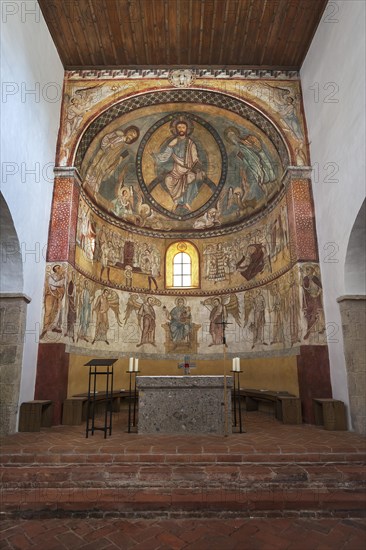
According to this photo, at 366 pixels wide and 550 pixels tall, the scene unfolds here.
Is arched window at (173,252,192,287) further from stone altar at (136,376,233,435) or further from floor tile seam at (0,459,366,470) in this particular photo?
floor tile seam at (0,459,366,470)

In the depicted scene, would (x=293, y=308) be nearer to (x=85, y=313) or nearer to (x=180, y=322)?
(x=180, y=322)

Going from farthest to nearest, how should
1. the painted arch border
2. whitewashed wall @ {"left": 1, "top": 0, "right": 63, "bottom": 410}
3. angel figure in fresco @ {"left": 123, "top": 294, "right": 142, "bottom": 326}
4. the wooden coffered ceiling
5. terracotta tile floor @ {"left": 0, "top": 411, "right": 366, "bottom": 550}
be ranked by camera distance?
1. angel figure in fresco @ {"left": 123, "top": 294, "right": 142, "bottom": 326}
2. the painted arch border
3. the wooden coffered ceiling
4. whitewashed wall @ {"left": 1, "top": 0, "right": 63, "bottom": 410}
5. terracotta tile floor @ {"left": 0, "top": 411, "right": 366, "bottom": 550}

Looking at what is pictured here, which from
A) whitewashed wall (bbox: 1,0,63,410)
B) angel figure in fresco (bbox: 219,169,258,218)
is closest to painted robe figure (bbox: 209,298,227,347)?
angel figure in fresco (bbox: 219,169,258,218)

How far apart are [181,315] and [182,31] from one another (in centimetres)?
857

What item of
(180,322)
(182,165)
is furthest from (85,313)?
(182,165)

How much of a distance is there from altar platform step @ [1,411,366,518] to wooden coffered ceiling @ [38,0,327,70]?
10020mm

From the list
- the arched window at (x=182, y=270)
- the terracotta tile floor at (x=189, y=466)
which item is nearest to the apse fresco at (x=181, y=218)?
the arched window at (x=182, y=270)

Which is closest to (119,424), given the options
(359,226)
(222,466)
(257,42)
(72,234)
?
(222,466)

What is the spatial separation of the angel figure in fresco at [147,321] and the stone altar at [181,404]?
5.09 metres

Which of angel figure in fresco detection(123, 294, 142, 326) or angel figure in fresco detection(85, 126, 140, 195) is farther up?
angel figure in fresco detection(85, 126, 140, 195)

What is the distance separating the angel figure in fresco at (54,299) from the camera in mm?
9469

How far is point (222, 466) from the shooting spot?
6.00 meters

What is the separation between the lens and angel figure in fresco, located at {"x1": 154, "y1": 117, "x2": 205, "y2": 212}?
13.4 meters

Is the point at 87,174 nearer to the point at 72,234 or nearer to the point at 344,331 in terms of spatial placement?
the point at 72,234
